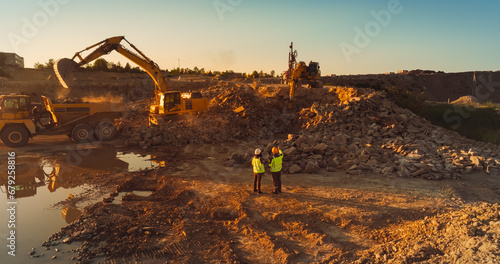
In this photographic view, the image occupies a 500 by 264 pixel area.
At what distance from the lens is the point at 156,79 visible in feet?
59.4

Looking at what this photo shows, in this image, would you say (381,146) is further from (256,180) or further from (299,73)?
(299,73)

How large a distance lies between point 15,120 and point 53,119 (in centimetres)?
146

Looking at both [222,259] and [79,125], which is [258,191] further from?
[79,125]

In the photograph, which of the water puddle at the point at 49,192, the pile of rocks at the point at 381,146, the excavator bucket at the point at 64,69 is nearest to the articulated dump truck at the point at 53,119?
the excavator bucket at the point at 64,69

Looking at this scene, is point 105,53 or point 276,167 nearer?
point 276,167

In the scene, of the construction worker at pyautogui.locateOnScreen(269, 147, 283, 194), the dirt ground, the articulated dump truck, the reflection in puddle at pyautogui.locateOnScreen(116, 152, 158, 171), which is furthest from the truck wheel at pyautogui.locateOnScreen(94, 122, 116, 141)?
the construction worker at pyautogui.locateOnScreen(269, 147, 283, 194)

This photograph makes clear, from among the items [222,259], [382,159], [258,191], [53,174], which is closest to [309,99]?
[382,159]

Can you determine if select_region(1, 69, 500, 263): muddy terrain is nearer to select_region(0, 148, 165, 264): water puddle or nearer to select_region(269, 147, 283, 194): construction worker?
select_region(0, 148, 165, 264): water puddle

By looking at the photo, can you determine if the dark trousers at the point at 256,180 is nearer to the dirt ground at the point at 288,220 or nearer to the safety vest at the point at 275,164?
the dirt ground at the point at 288,220

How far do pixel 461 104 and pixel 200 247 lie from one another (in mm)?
22815

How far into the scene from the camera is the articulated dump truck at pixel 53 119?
14.1 m

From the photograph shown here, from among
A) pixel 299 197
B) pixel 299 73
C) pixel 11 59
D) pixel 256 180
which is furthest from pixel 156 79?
pixel 11 59

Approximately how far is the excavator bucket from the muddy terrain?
3222 millimetres

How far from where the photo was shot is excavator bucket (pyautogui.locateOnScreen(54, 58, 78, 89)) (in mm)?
14406
